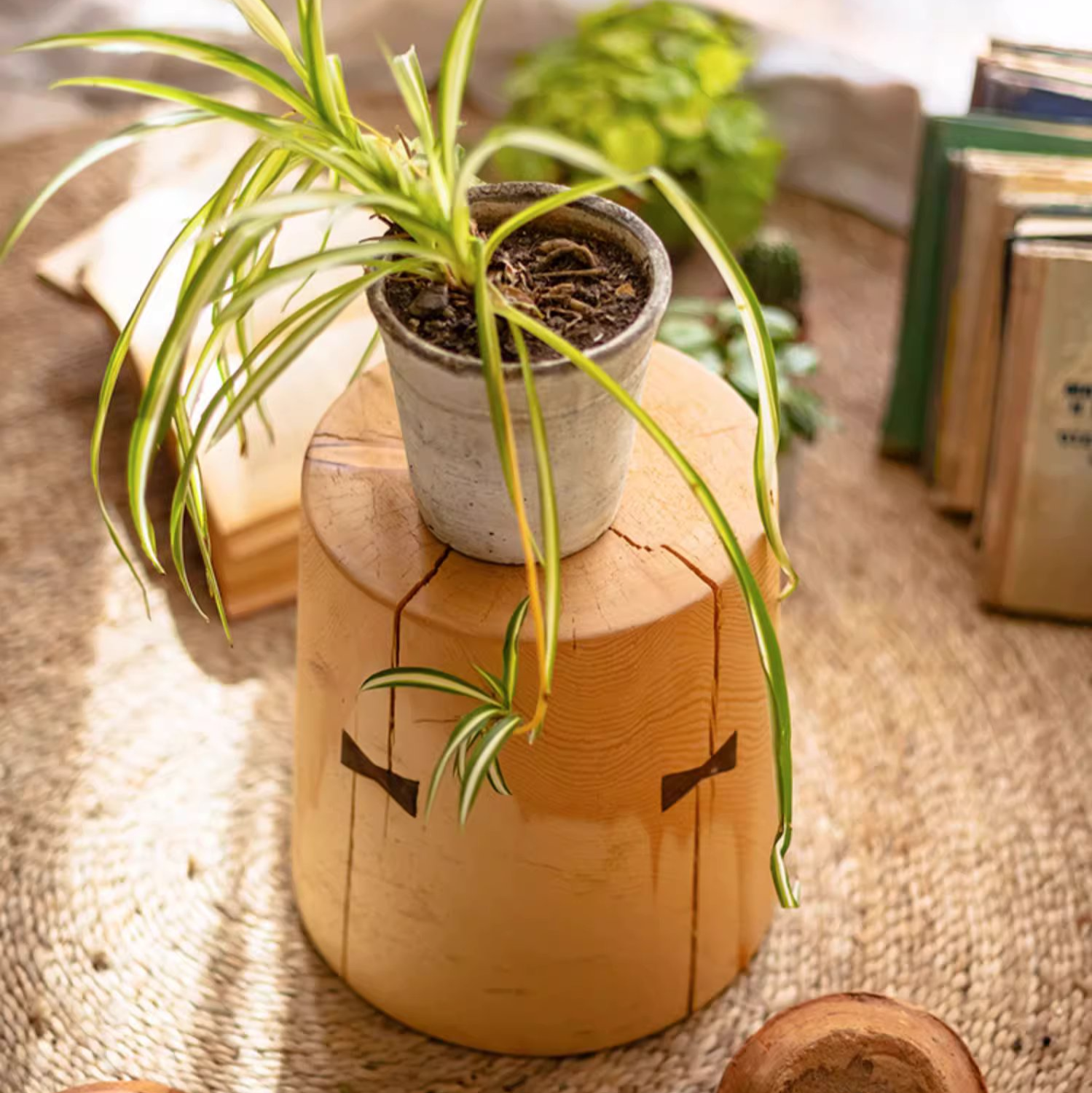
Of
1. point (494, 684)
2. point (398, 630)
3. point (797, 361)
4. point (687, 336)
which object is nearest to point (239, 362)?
point (687, 336)

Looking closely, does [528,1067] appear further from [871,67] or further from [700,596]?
[871,67]

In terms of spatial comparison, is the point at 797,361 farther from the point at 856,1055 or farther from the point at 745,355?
the point at 856,1055

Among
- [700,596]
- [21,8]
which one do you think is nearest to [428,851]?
[700,596]

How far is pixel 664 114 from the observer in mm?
1882

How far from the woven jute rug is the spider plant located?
0.45m

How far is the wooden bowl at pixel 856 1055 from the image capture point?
3.46 feet

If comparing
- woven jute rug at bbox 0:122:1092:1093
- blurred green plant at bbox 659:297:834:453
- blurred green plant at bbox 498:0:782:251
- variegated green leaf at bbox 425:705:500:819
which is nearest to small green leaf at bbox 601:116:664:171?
blurred green plant at bbox 498:0:782:251

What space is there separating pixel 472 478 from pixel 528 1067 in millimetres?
571

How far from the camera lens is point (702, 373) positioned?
1.18m

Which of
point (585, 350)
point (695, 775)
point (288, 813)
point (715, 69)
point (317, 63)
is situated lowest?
point (288, 813)

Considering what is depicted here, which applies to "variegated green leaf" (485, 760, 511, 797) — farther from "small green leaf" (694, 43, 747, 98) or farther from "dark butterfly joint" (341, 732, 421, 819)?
"small green leaf" (694, 43, 747, 98)

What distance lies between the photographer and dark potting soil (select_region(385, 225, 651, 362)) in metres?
0.92

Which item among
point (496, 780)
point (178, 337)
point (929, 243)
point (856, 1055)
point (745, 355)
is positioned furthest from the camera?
point (929, 243)

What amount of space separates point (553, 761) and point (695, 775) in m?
0.12
